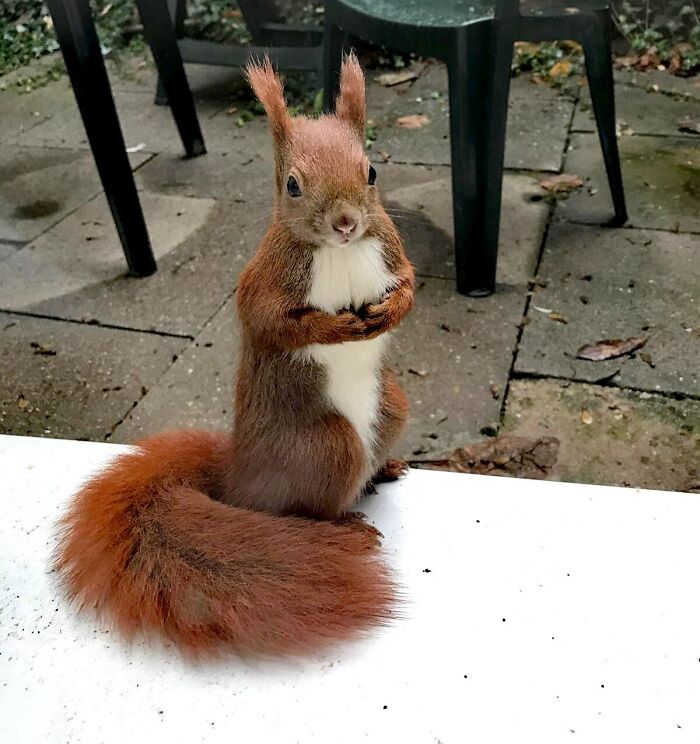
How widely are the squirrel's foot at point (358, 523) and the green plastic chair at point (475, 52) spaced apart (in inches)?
36.0

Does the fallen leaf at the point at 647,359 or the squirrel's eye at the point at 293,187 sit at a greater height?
the squirrel's eye at the point at 293,187

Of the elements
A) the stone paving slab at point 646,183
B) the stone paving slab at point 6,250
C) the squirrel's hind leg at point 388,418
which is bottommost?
the stone paving slab at point 646,183

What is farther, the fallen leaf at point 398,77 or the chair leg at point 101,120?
the fallen leaf at point 398,77

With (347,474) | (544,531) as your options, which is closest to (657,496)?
(544,531)

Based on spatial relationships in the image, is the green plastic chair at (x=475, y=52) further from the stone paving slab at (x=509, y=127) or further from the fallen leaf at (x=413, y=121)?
the fallen leaf at (x=413, y=121)

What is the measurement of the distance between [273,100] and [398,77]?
2.01m

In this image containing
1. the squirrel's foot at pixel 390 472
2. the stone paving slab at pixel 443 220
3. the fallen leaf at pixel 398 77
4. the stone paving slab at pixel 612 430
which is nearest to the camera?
the squirrel's foot at pixel 390 472

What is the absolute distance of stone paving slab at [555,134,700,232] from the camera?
7.32 feet

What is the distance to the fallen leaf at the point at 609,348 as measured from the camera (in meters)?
1.76

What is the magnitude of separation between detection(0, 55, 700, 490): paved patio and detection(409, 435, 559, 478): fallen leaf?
0.02 m

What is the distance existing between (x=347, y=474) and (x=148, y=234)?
4.94 ft

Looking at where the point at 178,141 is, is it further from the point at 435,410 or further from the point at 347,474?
the point at 347,474

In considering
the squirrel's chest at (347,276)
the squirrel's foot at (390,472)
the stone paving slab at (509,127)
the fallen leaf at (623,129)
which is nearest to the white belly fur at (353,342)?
the squirrel's chest at (347,276)

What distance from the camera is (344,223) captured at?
745 millimetres
